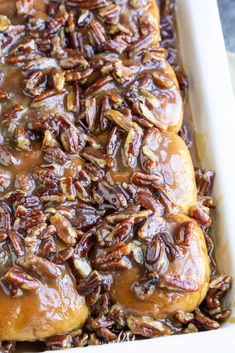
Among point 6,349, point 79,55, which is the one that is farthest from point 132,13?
point 6,349

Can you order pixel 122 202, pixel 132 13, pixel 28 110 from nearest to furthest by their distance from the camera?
1. pixel 122 202
2. pixel 28 110
3. pixel 132 13

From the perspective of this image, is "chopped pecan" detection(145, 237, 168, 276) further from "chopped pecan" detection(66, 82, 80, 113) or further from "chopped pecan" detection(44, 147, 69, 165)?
"chopped pecan" detection(66, 82, 80, 113)

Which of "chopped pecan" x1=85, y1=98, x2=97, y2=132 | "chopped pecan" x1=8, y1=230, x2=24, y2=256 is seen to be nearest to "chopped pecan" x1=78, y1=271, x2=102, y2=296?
"chopped pecan" x1=8, y1=230, x2=24, y2=256

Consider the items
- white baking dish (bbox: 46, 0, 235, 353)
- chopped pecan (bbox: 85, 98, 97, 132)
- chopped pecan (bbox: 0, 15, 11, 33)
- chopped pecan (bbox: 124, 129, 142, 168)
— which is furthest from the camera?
chopped pecan (bbox: 0, 15, 11, 33)

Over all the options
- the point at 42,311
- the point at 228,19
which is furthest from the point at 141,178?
the point at 228,19

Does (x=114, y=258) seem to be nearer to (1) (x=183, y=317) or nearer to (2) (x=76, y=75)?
(1) (x=183, y=317)

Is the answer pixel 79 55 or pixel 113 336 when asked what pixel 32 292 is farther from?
pixel 79 55
